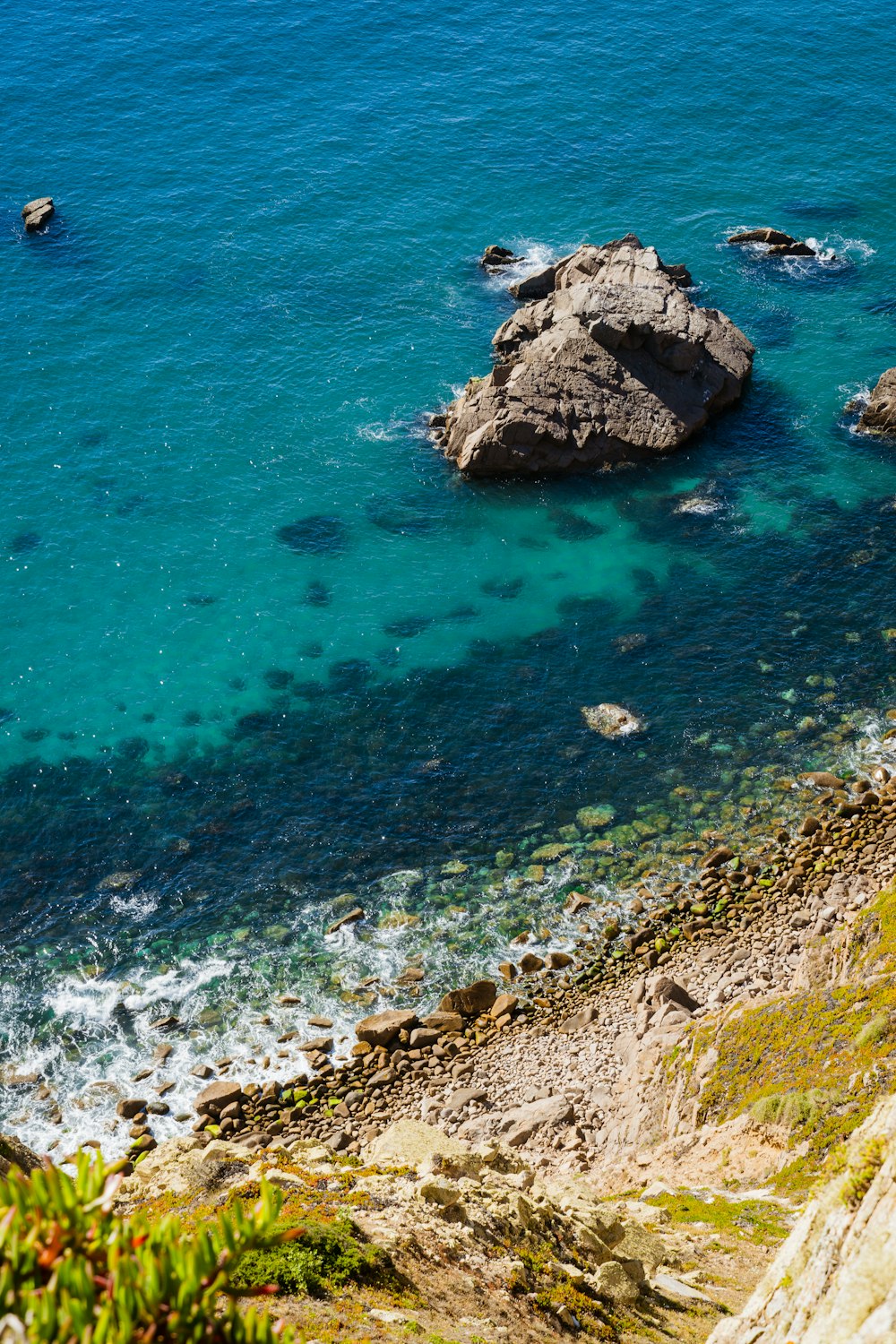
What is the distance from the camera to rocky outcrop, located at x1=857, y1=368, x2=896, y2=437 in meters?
79.5

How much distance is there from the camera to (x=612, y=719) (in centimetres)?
6200

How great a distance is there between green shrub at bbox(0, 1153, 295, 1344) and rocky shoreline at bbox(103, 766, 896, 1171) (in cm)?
2861

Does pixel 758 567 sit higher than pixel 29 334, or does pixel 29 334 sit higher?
pixel 29 334

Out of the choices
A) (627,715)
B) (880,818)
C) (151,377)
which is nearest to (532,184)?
(151,377)

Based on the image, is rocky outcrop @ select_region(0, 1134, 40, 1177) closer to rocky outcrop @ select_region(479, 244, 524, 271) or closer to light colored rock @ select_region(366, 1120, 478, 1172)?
light colored rock @ select_region(366, 1120, 478, 1172)

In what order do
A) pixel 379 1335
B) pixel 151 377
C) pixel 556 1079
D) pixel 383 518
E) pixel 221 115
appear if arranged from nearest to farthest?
pixel 379 1335 < pixel 556 1079 < pixel 383 518 < pixel 151 377 < pixel 221 115

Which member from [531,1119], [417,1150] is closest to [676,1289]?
[417,1150]

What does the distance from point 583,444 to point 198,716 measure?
3202cm

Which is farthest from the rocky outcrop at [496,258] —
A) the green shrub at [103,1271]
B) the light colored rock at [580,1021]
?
the green shrub at [103,1271]

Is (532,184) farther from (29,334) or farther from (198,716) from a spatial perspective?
(198,716)

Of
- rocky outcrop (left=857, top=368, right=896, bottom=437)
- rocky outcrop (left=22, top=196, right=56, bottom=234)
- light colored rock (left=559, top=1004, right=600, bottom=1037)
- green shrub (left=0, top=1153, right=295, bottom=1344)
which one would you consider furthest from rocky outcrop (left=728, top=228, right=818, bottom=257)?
green shrub (left=0, top=1153, right=295, bottom=1344)

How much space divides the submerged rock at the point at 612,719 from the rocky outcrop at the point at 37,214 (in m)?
74.6

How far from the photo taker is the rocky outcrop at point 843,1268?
61.8ft

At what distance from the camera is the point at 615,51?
130m
